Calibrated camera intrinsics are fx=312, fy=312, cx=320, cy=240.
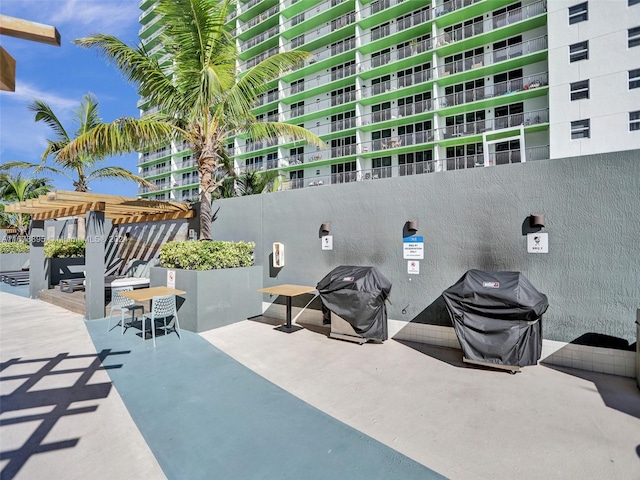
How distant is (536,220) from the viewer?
207 inches

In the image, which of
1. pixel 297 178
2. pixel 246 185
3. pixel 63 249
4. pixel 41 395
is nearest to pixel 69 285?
pixel 63 249

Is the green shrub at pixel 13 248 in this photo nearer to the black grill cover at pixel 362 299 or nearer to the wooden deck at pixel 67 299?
the wooden deck at pixel 67 299

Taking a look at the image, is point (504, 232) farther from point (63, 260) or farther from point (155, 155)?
point (155, 155)

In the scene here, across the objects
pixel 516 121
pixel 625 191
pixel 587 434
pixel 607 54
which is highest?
pixel 607 54

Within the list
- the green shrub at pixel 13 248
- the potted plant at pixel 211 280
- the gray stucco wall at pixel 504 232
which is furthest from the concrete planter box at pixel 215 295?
the green shrub at pixel 13 248

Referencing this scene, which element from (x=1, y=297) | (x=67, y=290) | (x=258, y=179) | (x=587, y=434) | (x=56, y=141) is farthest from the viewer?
(x=258, y=179)

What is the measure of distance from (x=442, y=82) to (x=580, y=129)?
→ 8326mm

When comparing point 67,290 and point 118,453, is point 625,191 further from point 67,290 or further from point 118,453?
point 67,290

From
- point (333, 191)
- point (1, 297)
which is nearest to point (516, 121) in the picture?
point (333, 191)

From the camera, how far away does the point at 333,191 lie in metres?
7.58

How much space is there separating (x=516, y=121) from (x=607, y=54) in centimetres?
465

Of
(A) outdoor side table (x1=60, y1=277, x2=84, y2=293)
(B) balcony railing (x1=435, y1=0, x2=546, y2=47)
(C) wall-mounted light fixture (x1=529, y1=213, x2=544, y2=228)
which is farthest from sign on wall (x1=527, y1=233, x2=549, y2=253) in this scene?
(B) balcony railing (x1=435, y1=0, x2=546, y2=47)

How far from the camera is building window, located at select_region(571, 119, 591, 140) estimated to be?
16556 millimetres

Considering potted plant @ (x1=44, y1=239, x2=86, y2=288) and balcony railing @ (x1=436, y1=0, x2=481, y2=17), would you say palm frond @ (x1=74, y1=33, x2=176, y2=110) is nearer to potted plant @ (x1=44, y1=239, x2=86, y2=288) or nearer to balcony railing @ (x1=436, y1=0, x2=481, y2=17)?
potted plant @ (x1=44, y1=239, x2=86, y2=288)
